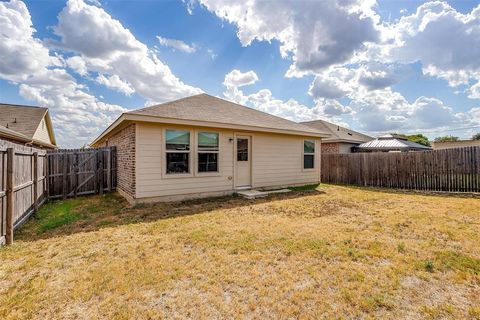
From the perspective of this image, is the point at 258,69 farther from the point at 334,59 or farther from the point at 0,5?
the point at 0,5

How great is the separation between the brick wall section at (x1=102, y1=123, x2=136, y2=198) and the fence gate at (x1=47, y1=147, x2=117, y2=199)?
0.64 metres

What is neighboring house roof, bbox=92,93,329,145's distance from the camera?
22.1 ft

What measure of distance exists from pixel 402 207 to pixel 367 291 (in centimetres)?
536

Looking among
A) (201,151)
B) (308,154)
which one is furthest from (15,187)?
(308,154)

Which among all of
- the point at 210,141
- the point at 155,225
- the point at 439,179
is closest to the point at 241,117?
the point at 210,141

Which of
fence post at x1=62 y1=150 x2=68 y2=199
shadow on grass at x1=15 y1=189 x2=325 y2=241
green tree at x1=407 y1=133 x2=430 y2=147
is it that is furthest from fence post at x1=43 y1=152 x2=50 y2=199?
green tree at x1=407 y1=133 x2=430 y2=147

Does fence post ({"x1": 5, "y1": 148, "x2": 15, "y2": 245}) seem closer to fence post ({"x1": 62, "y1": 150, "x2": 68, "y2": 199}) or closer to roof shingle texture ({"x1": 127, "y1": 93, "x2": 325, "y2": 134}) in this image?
roof shingle texture ({"x1": 127, "y1": 93, "x2": 325, "y2": 134})

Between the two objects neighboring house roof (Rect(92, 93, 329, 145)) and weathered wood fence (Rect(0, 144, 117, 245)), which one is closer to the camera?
weathered wood fence (Rect(0, 144, 117, 245))

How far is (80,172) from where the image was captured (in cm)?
885

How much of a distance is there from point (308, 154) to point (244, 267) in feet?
29.3

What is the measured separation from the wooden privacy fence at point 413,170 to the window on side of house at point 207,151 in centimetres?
812

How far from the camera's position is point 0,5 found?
761 centimetres

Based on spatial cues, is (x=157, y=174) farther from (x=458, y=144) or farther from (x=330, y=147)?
(x=458, y=144)

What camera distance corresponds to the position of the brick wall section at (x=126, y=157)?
687cm
